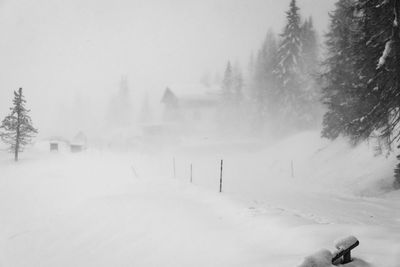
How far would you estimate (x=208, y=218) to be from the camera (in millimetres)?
10453

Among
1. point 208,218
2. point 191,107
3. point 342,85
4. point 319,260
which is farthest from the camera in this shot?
point 191,107

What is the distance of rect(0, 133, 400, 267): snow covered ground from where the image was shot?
24.3 feet

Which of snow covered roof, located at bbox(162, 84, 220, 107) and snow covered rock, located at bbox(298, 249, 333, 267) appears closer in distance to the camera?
snow covered rock, located at bbox(298, 249, 333, 267)

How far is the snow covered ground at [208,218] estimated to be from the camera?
741cm

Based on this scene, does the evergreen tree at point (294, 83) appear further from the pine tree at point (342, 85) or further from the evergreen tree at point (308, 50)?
the pine tree at point (342, 85)

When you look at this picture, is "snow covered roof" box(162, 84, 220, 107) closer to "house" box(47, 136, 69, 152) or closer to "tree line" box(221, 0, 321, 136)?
"tree line" box(221, 0, 321, 136)

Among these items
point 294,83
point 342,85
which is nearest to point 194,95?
point 294,83

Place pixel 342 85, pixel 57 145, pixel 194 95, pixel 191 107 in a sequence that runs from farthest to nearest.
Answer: pixel 194 95 → pixel 191 107 → pixel 57 145 → pixel 342 85

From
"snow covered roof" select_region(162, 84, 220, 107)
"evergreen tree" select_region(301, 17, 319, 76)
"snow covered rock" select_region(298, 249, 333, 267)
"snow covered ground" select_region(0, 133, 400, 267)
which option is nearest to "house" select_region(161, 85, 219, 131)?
"snow covered roof" select_region(162, 84, 220, 107)

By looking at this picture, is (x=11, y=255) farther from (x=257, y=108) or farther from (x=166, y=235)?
(x=257, y=108)

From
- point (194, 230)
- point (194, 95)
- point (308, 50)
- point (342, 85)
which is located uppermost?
point (308, 50)

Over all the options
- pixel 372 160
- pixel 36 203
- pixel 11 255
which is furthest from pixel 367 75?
pixel 36 203

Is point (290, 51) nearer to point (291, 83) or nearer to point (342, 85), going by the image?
point (291, 83)

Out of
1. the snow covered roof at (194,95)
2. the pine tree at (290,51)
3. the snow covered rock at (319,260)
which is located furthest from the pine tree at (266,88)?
the snow covered rock at (319,260)
